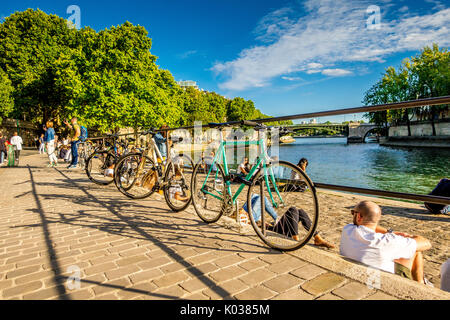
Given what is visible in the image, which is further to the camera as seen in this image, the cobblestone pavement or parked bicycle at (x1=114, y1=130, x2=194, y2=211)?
parked bicycle at (x1=114, y1=130, x2=194, y2=211)

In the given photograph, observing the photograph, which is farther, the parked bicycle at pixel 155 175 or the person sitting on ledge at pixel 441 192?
the person sitting on ledge at pixel 441 192

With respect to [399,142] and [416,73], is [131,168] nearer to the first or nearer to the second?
[416,73]

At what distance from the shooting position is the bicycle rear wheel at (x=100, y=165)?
7.98 metres

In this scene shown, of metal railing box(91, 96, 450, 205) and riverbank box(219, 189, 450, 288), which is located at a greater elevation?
metal railing box(91, 96, 450, 205)

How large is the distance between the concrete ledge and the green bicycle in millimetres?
176

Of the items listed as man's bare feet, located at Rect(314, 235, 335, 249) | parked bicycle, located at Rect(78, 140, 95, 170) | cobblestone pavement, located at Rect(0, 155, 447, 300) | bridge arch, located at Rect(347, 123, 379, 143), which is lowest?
man's bare feet, located at Rect(314, 235, 335, 249)

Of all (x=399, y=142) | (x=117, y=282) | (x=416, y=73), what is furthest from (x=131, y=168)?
(x=399, y=142)

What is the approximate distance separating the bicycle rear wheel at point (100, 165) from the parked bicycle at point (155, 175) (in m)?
1.82

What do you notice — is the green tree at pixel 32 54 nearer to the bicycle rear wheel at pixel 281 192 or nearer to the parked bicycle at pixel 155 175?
the parked bicycle at pixel 155 175

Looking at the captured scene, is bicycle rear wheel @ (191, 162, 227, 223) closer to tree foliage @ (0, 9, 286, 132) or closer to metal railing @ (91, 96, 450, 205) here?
metal railing @ (91, 96, 450, 205)

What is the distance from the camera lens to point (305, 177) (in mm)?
2846

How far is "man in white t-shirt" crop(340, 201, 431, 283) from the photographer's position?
2.63m

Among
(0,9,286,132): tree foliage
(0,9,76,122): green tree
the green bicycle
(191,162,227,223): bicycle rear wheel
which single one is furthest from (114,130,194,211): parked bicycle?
(0,9,76,122): green tree

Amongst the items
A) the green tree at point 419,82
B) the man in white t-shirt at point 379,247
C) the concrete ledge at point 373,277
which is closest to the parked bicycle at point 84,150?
the concrete ledge at point 373,277
